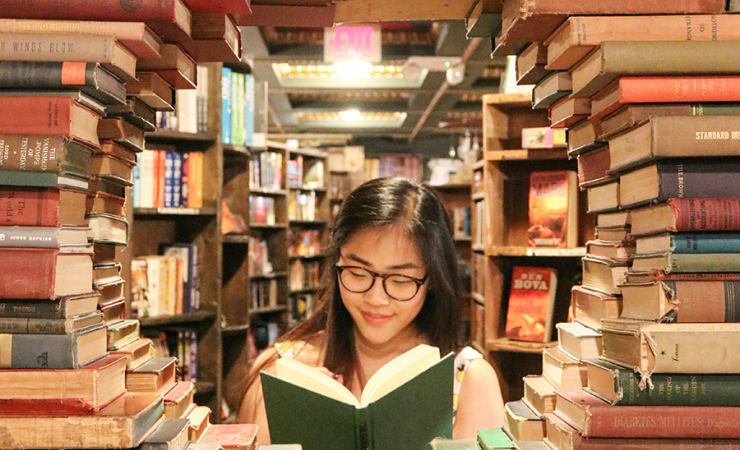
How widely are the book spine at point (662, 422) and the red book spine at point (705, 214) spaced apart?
9.6 inches

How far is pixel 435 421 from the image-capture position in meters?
0.94

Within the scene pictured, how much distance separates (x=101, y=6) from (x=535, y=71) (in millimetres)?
687

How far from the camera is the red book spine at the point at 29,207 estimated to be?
71cm

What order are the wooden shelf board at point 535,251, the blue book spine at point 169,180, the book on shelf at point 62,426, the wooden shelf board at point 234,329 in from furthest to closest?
the wooden shelf board at point 234,329 < the blue book spine at point 169,180 < the wooden shelf board at point 535,251 < the book on shelf at point 62,426

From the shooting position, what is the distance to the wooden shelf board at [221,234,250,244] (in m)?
2.91

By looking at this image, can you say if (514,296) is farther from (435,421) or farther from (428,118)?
(428,118)

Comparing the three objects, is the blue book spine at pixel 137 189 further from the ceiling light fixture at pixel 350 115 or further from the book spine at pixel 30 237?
the ceiling light fixture at pixel 350 115

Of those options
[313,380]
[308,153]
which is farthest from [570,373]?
[308,153]

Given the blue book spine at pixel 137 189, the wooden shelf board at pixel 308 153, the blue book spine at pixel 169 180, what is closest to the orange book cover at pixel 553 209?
the blue book spine at pixel 169 180

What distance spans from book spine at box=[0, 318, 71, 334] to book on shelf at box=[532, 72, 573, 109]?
810 mm

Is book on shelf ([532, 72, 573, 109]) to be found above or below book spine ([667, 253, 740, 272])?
above

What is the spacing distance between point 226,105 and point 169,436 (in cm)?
242

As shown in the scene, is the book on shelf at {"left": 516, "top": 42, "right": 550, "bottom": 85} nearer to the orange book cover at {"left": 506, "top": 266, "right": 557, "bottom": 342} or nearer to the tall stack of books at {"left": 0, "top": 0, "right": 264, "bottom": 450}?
the tall stack of books at {"left": 0, "top": 0, "right": 264, "bottom": 450}

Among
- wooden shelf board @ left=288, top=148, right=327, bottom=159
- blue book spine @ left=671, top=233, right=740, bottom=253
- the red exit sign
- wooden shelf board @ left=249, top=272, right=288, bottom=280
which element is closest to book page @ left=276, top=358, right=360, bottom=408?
blue book spine @ left=671, top=233, right=740, bottom=253
